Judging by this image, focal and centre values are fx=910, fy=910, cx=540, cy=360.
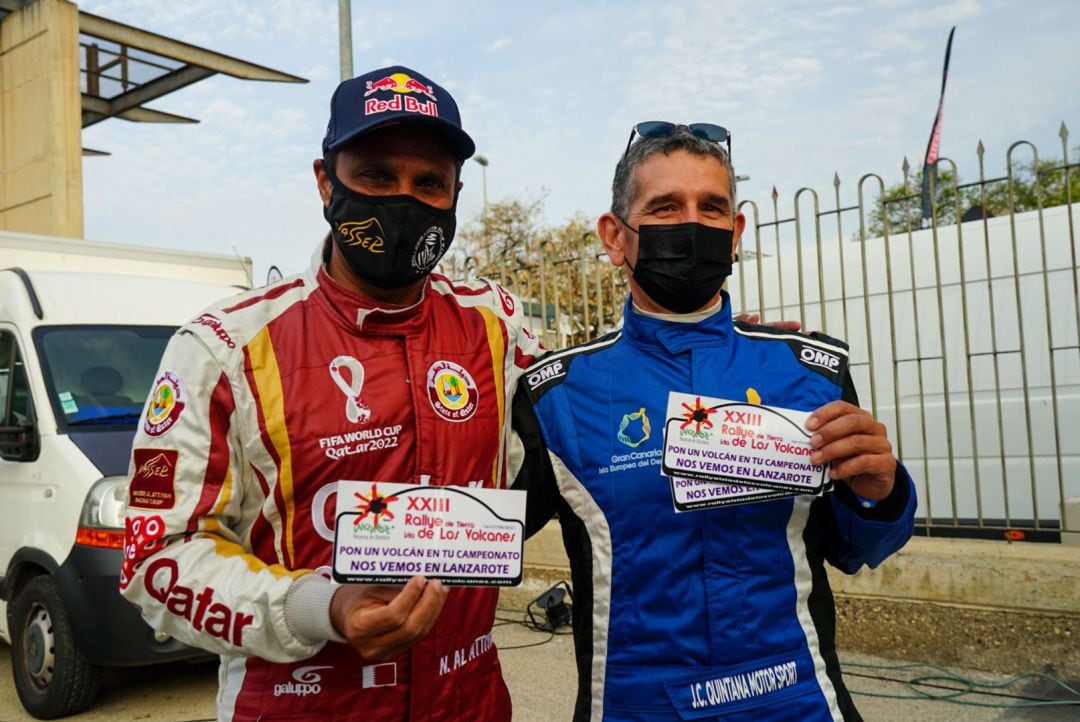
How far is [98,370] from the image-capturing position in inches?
214

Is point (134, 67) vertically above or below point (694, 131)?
above

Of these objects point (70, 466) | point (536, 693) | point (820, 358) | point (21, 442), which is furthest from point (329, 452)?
point (21, 442)

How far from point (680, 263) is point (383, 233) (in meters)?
0.70

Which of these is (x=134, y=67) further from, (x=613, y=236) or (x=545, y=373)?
(x=545, y=373)

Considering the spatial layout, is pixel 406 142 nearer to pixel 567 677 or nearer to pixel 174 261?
pixel 567 677

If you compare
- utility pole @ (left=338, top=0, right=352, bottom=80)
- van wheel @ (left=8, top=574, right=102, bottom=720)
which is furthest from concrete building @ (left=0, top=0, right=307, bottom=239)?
van wheel @ (left=8, top=574, right=102, bottom=720)

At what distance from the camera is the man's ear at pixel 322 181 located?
7.07ft

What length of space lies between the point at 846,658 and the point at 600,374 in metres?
4.12

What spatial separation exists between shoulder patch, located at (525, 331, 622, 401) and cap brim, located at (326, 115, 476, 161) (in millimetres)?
518

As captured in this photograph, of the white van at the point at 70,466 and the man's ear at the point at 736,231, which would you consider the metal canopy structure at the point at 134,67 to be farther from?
the man's ear at the point at 736,231

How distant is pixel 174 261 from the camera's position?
7160 mm

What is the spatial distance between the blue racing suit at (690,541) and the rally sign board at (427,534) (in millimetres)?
316

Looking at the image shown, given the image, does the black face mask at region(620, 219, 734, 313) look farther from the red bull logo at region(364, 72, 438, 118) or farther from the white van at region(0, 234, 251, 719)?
the white van at region(0, 234, 251, 719)

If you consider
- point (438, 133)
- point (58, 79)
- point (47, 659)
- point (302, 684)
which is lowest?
point (47, 659)
